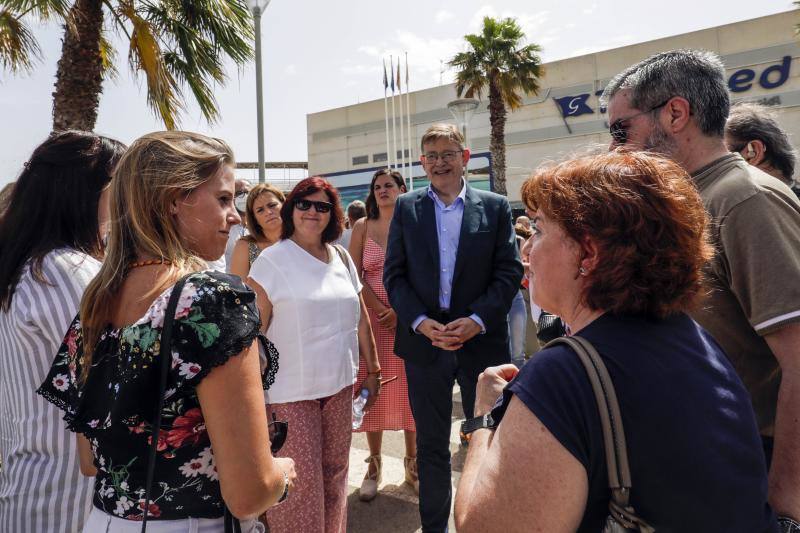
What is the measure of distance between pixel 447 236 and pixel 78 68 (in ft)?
21.3

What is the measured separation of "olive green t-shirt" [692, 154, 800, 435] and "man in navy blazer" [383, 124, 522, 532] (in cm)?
144

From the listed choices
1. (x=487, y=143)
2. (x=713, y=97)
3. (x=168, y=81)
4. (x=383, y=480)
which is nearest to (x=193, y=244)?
(x=713, y=97)

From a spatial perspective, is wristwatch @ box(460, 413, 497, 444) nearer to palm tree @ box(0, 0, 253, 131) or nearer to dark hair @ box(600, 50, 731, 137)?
dark hair @ box(600, 50, 731, 137)

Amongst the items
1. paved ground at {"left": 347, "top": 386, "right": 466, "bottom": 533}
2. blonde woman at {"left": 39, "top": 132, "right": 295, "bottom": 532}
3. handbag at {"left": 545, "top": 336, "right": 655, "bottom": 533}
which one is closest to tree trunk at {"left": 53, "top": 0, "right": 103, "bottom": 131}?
paved ground at {"left": 347, "top": 386, "right": 466, "bottom": 533}

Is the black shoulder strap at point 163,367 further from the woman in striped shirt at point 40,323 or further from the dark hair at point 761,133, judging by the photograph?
the dark hair at point 761,133

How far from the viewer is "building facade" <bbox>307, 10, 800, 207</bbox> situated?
68.0 feet

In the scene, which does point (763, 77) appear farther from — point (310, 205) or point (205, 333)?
point (205, 333)

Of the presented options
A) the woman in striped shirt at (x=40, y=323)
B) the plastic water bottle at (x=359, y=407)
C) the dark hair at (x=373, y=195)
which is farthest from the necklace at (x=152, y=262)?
the dark hair at (x=373, y=195)

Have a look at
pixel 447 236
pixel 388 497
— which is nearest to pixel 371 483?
pixel 388 497

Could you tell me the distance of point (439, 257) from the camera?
120 inches

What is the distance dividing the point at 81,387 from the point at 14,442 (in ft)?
2.16

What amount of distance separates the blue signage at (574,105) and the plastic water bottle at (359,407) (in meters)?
23.6

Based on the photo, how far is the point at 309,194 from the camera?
10.1 feet

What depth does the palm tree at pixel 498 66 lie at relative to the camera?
60.2 feet
